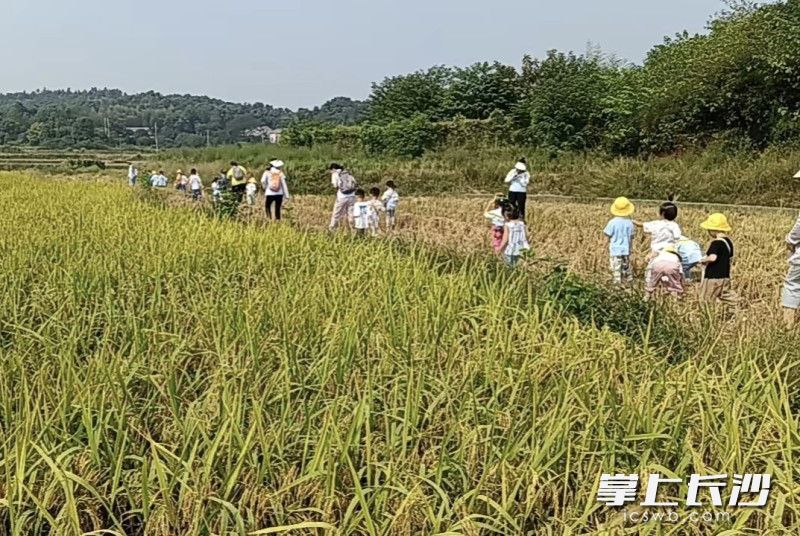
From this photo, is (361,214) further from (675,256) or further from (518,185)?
(675,256)

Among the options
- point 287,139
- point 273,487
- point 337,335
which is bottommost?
point 273,487

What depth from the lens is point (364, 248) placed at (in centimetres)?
560

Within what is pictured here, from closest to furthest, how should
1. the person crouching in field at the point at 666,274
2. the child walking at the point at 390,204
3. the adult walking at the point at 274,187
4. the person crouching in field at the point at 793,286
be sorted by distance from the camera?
1. the person crouching in field at the point at 793,286
2. the person crouching in field at the point at 666,274
3. the adult walking at the point at 274,187
4. the child walking at the point at 390,204

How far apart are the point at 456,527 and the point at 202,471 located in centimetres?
66

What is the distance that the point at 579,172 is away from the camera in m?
17.5

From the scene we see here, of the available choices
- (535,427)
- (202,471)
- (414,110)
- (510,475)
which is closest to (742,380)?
(535,427)

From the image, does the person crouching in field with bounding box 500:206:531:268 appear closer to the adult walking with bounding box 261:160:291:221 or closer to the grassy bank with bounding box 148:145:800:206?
the adult walking with bounding box 261:160:291:221

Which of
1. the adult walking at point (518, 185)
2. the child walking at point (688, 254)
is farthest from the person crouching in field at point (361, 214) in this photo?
the child walking at point (688, 254)

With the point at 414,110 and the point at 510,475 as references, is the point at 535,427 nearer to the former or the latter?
the point at 510,475

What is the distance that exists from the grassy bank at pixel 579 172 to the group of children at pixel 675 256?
8715 millimetres

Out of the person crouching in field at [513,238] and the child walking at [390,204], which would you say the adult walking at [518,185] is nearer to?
the child walking at [390,204]

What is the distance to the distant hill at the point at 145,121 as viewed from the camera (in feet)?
216

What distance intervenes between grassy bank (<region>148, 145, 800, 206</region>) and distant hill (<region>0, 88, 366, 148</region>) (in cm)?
1077

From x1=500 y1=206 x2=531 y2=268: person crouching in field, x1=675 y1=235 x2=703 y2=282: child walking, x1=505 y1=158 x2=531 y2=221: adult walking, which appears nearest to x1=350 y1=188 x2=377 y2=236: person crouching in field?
x1=505 y1=158 x2=531 y2=221: adult walking
